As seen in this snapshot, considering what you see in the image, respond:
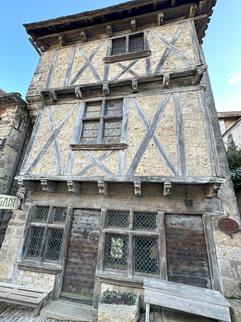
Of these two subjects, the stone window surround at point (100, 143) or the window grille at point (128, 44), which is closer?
the stone window surround at point (100, 143)

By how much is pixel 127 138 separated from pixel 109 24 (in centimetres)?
439

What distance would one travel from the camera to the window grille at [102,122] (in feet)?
15.8

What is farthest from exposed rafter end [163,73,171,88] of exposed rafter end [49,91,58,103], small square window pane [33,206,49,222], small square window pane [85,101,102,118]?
small square window pane [33,206,49,222]

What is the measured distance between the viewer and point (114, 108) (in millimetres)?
5152

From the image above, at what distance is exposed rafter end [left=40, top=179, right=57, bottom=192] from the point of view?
4371 millimetres

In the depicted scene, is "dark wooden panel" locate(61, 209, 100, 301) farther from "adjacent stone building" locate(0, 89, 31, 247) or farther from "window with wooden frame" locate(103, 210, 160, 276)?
"adjacent stone building" locate(0, 89, 31, 247)

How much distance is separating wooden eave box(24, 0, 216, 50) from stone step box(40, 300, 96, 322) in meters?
7.95

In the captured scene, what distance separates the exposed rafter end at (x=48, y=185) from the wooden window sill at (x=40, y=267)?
1.77 m

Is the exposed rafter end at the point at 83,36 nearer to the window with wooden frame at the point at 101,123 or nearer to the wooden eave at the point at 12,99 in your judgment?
the window with wooden frame at the point at 101,123

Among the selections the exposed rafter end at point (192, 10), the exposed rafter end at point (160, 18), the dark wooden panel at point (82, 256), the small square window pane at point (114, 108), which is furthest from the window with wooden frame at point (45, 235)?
the exposed rafter end at point (192, 10)

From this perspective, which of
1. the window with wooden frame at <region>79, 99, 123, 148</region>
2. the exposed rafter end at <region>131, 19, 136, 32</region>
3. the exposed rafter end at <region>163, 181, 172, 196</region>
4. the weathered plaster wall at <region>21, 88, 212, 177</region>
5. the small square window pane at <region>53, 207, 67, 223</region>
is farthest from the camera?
the exposed rafter end at <region>131, 19, 136, 32</region>

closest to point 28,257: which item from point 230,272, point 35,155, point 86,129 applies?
point 35,155

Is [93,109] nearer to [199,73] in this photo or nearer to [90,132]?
[90,132]

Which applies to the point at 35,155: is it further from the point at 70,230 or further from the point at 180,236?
the point at 180,236
